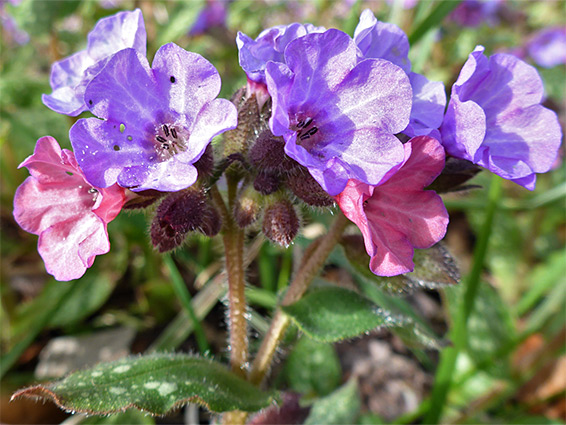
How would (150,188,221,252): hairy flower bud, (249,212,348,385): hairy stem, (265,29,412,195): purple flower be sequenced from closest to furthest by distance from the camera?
(265,29,412,195): purple flower, (150,188,221,252): hairy flower bud, (249,212,348,385): hairy stem

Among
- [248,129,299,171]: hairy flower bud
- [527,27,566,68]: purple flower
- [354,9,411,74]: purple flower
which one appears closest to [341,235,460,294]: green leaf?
[248,129,299,171]: hairy flower bud

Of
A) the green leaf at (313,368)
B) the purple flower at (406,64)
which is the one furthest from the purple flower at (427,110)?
the green leaf at (313,368)

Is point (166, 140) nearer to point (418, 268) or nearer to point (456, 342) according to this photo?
point (418, 268)

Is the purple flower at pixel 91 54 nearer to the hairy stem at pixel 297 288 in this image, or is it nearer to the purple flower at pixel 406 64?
the purple flower at pixel 406 64

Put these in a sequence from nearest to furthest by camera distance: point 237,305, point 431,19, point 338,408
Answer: point 237,305 → point 338,408 → point 431,19

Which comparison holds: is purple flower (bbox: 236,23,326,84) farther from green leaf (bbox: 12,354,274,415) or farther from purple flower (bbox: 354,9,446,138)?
green leaf (bbox: 12,354,274,415)

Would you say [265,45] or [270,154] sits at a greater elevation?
[265,45]

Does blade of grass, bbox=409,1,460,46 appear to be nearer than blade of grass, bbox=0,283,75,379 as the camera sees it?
No

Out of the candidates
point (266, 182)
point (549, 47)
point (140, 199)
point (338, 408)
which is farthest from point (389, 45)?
point (549, 47)

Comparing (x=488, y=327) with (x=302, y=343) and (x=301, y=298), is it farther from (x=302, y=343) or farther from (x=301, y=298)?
(x=301, y=298)
